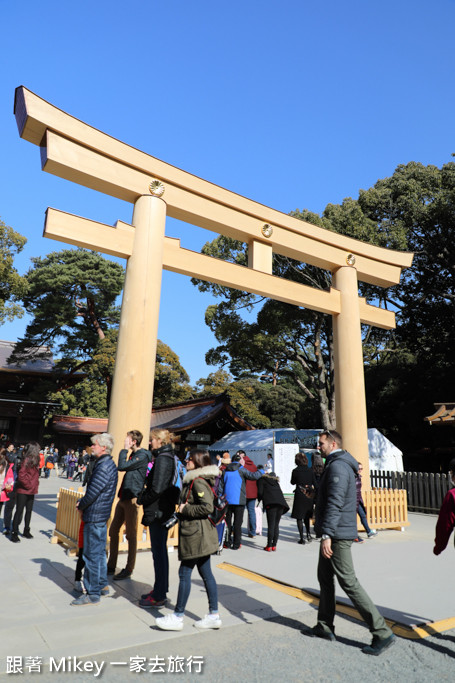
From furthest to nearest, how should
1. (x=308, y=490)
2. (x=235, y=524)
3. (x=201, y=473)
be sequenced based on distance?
(x=308, y=490)
(x=235, y=524)
(x=201, y=473)

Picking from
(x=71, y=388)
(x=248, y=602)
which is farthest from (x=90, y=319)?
(x=248, y=602)

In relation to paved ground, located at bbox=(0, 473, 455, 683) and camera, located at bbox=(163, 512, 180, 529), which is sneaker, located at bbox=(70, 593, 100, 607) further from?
camera, located at bbox=(163, 512, 180, 529)

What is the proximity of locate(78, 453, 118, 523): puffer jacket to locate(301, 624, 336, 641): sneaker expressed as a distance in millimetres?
2030

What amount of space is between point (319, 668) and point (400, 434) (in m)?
22.0

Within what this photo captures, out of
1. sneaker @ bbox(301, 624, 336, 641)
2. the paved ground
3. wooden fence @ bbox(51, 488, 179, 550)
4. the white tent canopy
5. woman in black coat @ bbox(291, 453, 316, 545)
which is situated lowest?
the paved ground

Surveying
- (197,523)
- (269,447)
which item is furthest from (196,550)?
(269,447)

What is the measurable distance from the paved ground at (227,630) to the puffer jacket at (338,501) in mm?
838

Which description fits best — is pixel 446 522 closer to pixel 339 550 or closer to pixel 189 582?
pixel 339 550

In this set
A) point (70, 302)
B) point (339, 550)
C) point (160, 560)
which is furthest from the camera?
point (70, 302)

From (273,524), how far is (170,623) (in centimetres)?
377

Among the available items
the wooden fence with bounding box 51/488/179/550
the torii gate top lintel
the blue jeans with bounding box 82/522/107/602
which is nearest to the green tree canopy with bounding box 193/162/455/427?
the torii gate top lintel

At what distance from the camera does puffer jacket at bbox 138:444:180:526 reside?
4000 mm

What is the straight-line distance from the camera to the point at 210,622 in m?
3.52

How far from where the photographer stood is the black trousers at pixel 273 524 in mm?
6945
